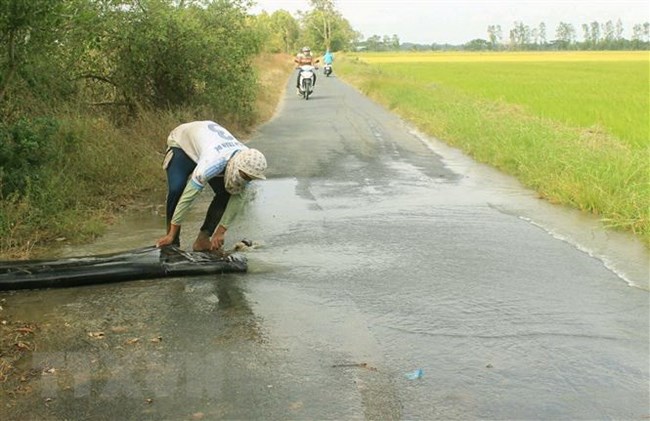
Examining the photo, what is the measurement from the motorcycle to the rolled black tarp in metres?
22.2

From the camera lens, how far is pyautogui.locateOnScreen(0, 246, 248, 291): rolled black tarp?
554 centimetres

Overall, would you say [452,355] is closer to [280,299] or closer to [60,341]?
[280,299]

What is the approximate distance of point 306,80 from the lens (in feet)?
92.2

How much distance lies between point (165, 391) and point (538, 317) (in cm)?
282

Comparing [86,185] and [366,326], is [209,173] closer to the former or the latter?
[366,326]

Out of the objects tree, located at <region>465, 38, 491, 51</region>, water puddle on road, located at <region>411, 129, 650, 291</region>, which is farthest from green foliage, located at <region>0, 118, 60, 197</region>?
tree, located at <region>465, 38, 491, 51</region>

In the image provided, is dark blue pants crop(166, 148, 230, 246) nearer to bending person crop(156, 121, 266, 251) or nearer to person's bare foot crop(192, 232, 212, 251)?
bending person crop(156, 121, 266, 251)

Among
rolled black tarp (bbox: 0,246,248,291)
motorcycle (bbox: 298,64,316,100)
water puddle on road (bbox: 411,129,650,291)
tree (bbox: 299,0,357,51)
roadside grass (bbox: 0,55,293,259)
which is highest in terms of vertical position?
tree (bbox: 299,0,357,51)

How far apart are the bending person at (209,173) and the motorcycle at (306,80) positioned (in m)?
22.0

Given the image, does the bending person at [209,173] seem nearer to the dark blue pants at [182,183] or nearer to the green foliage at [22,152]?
the dark blue pants at [182,183]

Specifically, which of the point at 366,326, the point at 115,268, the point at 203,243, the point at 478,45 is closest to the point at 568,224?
the point at 366,326

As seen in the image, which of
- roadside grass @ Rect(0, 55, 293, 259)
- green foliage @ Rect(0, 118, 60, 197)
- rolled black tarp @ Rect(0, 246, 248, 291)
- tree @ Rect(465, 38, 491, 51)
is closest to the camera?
rolled black tarp @ Rect(0, 246, 248, 291)

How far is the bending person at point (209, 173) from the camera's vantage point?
5566mm

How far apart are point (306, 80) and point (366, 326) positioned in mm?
23979
